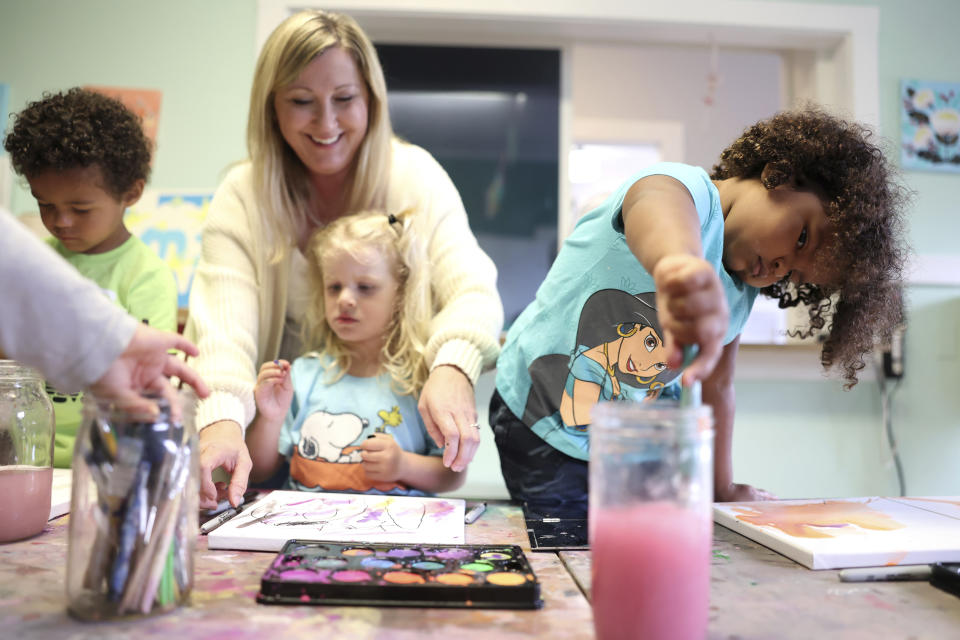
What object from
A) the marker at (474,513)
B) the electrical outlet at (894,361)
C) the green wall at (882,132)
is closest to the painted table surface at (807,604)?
the marker at (474,513)

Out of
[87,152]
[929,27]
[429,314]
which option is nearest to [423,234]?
[429,314]

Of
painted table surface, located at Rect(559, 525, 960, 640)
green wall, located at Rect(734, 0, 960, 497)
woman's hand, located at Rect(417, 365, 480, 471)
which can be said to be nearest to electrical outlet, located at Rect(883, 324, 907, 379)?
green wall, located at Rect(734, 0, 960, 497)

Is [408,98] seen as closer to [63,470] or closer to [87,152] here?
[87,152]

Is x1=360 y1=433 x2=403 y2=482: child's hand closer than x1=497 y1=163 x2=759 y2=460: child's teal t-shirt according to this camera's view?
No

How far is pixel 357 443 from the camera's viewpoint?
47.2 inches

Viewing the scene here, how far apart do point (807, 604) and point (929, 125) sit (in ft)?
7.61

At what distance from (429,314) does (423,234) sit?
0.48ft

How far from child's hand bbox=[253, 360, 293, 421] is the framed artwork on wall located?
7.10ft

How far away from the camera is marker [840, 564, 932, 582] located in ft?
1.96

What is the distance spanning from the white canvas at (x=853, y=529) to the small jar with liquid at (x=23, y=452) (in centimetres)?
71

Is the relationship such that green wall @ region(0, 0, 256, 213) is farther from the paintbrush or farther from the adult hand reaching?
the paintbrush

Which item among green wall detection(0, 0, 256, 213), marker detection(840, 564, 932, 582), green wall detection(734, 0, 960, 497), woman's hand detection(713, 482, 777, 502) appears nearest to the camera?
marker detection(840, 564, 932, 582)

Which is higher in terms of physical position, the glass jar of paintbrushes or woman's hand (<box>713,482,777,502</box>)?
the glass jar of paintbrushes

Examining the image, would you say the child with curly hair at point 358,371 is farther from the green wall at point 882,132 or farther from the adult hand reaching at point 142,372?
the green wall at point 882,132
